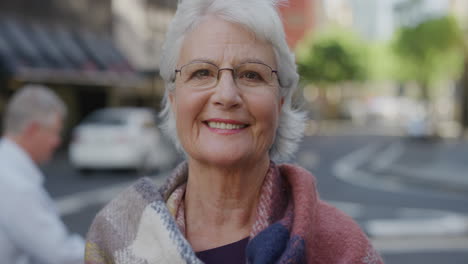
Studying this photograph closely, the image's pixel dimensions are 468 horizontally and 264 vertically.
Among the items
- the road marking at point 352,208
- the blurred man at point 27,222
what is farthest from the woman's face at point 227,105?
the road marking at point 352,208

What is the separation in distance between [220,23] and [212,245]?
0.65m

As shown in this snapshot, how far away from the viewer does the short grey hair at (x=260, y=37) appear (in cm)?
179

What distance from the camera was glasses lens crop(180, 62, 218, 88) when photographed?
5.93ft

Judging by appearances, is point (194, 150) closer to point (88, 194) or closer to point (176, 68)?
point (176, 68)

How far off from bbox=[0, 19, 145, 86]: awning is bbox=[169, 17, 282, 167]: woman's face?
18719mm

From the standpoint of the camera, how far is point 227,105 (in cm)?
176

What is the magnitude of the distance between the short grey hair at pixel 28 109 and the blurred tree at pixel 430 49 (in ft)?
152

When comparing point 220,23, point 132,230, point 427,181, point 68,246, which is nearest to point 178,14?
point 220,23

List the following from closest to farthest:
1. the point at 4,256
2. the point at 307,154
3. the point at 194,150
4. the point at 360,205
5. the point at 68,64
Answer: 1. the point at 194,150
2. the point at 4,256
3. the point at 360,205
4. the point at 68,64
5. the point at 307,154

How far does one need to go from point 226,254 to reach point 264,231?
205 millimetres

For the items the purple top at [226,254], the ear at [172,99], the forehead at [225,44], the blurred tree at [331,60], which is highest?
the forehead at [225,44]

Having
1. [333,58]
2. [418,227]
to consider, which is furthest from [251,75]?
[333,58]

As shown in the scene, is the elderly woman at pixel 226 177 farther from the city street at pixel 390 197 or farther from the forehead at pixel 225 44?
the city street at pixel 390 197

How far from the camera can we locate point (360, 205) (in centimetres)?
1146
